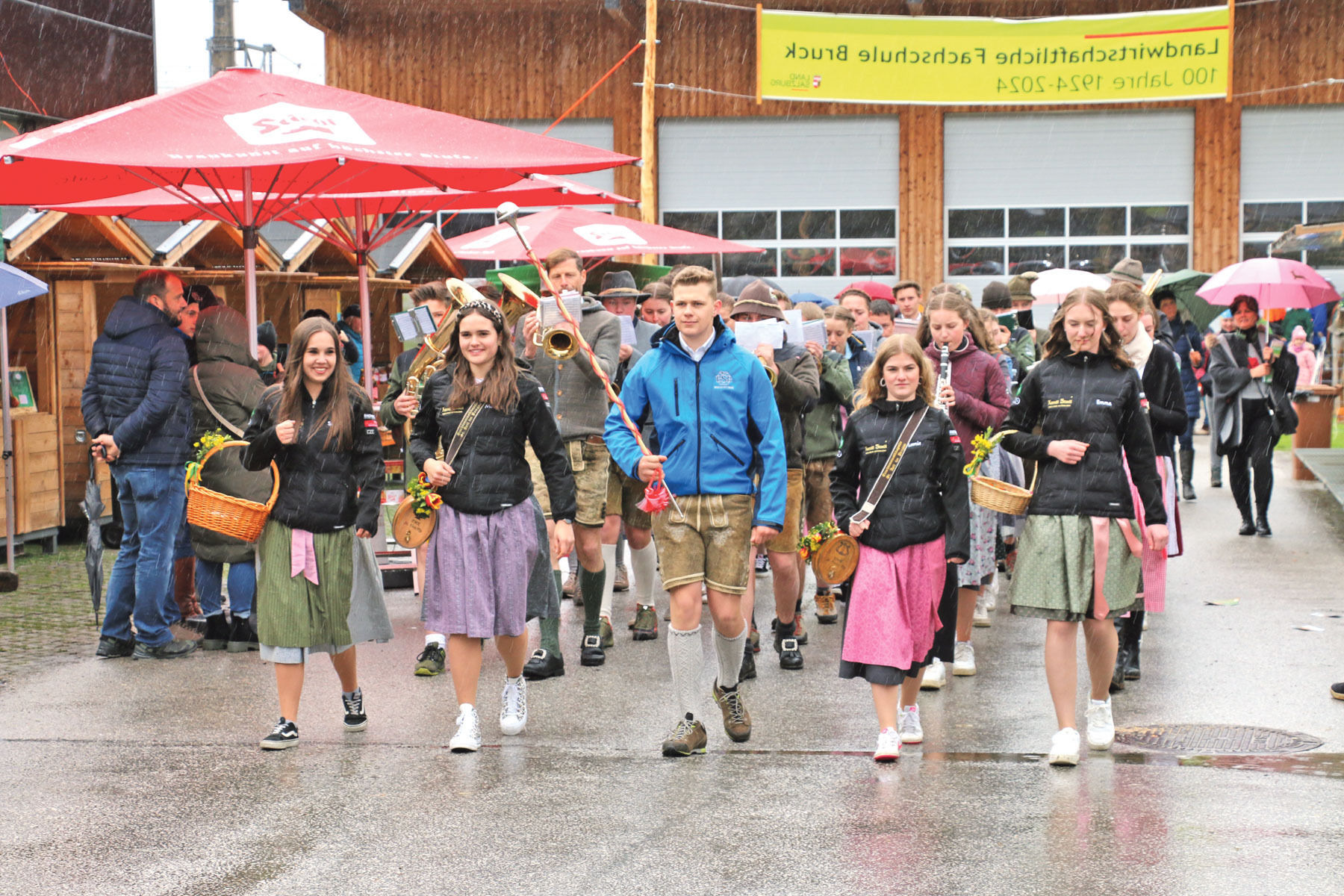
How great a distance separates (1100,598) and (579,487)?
9.91 feet

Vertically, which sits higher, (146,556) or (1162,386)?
(1162,386)

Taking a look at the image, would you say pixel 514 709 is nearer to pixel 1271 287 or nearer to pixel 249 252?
pixel 249 252

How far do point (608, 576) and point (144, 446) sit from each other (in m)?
2.51

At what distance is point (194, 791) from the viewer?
5590mm

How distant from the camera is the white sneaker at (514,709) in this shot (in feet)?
20.9

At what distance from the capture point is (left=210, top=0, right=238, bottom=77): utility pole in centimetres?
3112

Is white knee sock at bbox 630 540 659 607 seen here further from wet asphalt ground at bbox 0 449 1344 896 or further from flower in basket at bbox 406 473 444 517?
flower in basket at bbox 406 473 444 517

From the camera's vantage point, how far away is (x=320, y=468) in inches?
249

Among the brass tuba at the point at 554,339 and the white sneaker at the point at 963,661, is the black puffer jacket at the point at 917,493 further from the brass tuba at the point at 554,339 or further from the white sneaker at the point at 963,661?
the white sneaker at the point at 963,661

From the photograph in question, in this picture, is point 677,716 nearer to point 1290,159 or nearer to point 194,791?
point 194,791

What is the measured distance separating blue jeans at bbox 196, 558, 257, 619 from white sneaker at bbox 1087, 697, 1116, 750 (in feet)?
14.8

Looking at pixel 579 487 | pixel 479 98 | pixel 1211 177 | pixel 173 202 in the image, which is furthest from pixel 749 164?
pixel 579 487

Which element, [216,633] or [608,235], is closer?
[216,633]

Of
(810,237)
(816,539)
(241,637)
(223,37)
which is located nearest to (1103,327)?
(816,539)
